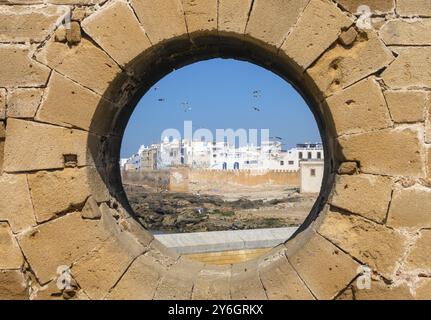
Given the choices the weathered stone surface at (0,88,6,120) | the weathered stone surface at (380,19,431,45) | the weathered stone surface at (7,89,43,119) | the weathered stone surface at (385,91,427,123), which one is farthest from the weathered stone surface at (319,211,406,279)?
the weathered stone surface at (0,88,6,120)

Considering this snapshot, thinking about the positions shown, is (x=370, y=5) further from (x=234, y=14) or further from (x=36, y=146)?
(x=36, y=146)

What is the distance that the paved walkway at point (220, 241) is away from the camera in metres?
6.21

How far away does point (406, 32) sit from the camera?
288 cm

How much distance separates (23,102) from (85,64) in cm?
52

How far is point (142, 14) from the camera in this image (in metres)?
2.93

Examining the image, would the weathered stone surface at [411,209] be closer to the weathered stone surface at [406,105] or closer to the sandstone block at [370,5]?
the weathered stone surface at [406,105]

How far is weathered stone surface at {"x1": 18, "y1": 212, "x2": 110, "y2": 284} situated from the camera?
2.92 metres

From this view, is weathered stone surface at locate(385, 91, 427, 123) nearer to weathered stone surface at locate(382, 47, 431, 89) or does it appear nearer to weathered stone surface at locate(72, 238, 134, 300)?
weathered stone surface at locate(382, 47, 431, 89)

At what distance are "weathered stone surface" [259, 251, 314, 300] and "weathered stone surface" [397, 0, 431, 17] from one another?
1.98 m

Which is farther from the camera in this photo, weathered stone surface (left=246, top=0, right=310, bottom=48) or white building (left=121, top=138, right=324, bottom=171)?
white building (left=121, top=138, right=324, bottom=171)

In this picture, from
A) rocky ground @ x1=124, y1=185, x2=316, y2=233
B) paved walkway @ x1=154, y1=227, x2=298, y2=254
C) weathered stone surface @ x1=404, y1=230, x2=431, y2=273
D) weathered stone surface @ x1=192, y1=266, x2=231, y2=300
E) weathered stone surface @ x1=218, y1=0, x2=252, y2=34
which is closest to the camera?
weathered stone surface @ x1=404, y1=230, x2=431, y2=273

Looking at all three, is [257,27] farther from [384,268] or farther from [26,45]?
[384,268]
